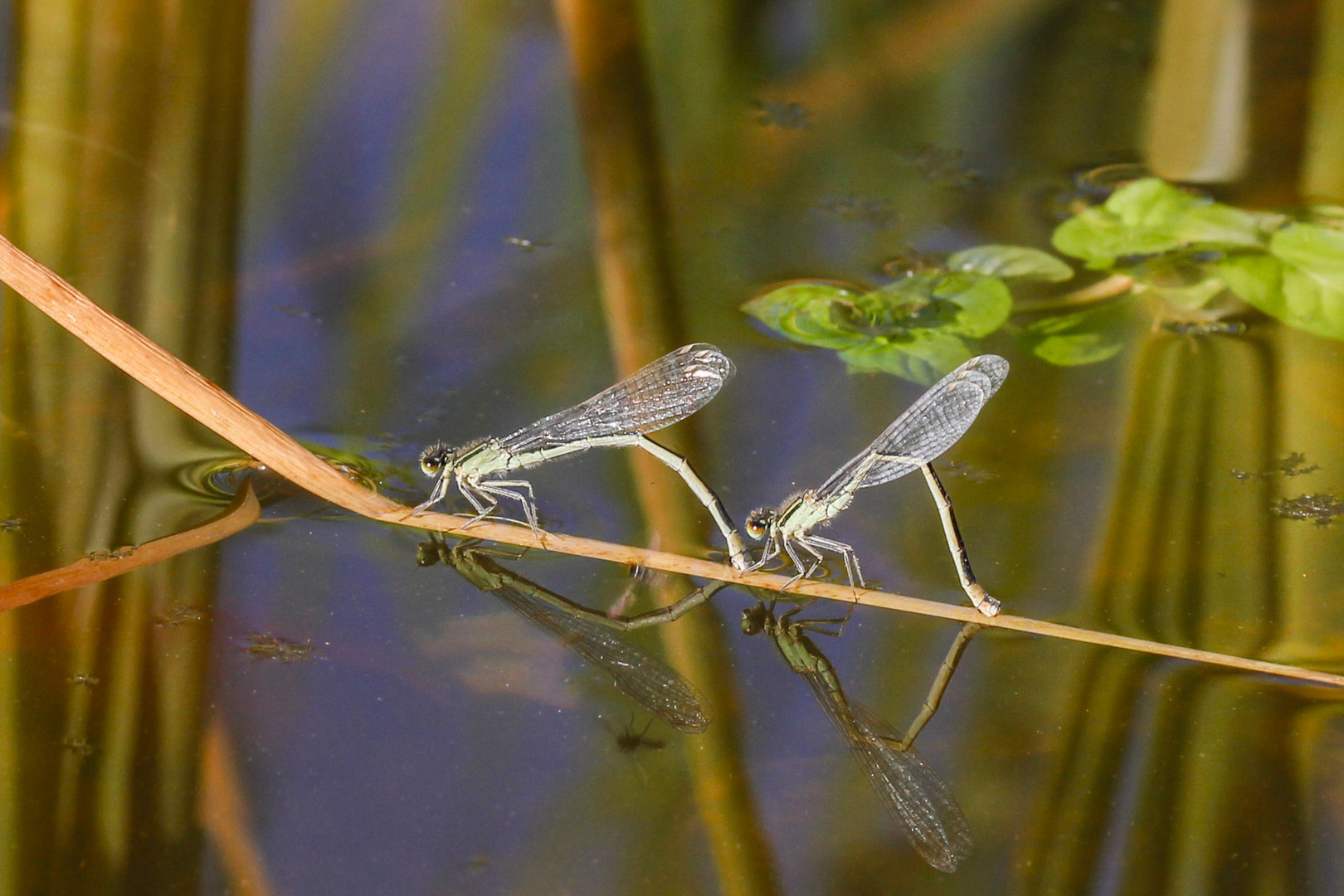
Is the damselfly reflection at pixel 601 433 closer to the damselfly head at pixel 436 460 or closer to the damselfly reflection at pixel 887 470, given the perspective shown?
the damselfly head at pixel 436 460

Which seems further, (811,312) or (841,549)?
(811,312)

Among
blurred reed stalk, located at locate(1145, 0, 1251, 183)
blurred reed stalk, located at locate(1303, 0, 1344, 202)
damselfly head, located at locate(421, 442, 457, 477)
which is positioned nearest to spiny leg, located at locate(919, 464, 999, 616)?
damselfly head, located at locate(421, 442, 457, 477)

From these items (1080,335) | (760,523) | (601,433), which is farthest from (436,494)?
(1080,335)

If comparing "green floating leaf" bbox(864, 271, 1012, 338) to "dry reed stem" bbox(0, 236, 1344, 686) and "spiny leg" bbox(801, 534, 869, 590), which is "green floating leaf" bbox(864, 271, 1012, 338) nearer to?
"spiny leg" bbox(801, 534, 869, 590)

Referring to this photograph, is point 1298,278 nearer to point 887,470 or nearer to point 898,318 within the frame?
point 898,318

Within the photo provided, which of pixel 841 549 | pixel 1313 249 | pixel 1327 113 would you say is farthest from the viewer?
pixel 1327 113

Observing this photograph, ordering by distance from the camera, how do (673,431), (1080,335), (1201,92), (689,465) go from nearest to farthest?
(689,465) < (673,431) < (1080,335) < (1201,92)

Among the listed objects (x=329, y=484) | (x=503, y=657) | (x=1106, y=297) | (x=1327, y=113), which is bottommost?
(x=503, y=657)

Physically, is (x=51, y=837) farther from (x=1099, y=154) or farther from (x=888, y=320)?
(x=1099, y=154)
